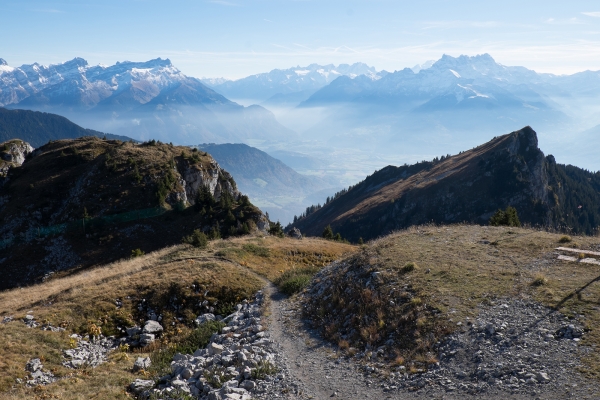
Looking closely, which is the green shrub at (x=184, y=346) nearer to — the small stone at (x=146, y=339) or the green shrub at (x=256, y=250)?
the small stone at (x=146, y=339)

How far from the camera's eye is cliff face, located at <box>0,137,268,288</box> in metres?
57.5

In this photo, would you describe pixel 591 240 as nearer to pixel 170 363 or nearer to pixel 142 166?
pixel 170 363

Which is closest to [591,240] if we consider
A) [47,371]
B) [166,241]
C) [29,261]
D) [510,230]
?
[510,230]

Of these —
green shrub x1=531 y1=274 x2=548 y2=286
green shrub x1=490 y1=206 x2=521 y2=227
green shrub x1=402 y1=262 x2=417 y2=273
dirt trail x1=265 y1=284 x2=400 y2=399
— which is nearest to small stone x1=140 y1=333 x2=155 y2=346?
dirt trail x1=265 y1=284 x2=400 y2=399

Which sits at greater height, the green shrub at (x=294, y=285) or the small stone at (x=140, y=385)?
the green shrub at (x=294, y=285)

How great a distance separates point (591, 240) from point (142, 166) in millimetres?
70103

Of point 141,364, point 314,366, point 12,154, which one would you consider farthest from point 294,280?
point 12,154

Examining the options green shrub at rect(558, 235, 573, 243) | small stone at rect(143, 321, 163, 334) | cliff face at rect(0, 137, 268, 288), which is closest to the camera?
small stone at rect(143, 321, 163, 334)

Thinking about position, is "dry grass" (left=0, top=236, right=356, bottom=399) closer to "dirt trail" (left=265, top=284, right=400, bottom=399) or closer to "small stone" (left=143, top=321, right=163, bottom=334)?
"small stone" (left=143, top=321, right=163, bottom=334)

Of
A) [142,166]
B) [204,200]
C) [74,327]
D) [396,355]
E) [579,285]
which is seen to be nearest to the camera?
[396,355]

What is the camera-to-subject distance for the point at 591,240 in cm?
2675

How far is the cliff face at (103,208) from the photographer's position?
57.5 m

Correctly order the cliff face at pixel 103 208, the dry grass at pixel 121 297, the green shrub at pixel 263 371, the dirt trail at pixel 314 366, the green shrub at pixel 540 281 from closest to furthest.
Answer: the dirt trail at pixel 314 366
the green shrub at pixel 263 371
the dry grass at pixel 121 297
the green shrub at pixel 540 281
the cliff face at pixel 103 208

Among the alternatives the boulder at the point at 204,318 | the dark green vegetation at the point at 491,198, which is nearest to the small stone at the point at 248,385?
the boulder at the point at 204,318
